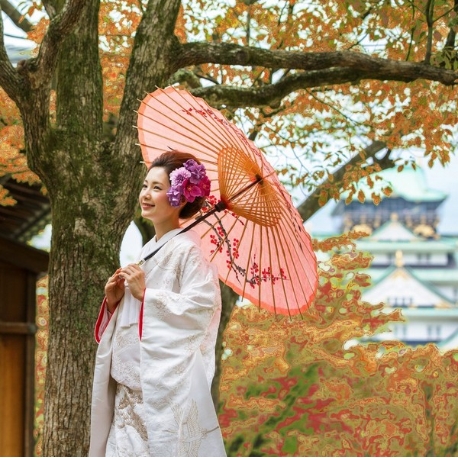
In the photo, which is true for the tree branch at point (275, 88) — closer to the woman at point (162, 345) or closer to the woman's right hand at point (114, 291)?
the woman at point (162, 345)

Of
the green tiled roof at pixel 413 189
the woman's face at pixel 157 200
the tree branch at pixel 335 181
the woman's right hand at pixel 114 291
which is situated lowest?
the woman's right hand at pixel 114 291

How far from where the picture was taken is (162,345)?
11.5 ft

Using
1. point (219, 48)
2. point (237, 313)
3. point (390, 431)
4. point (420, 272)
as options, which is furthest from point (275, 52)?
point (420, 272)

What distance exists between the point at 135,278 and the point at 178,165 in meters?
0.56

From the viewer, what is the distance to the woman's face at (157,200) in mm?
3738

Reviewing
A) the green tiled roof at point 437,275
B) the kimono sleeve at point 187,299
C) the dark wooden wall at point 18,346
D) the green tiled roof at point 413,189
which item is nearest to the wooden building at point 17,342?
the dark wooden wall at point 18,346

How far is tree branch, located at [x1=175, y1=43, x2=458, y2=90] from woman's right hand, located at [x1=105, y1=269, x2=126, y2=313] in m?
2.69

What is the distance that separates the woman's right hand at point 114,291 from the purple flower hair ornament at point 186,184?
381mm

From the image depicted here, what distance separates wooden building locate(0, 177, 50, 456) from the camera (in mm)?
7348

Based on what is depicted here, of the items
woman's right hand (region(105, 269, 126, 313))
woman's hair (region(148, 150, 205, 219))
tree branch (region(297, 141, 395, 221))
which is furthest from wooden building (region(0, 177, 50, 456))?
woman's right hand (region(105, 269, 126, 313))

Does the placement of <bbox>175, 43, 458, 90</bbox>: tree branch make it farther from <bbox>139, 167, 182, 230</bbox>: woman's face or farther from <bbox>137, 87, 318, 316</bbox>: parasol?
<bbox>139, 167, 182, 230</bbox>: woman's face

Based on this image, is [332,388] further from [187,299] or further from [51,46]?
[187,299]

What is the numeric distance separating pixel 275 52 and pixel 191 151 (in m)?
2.06

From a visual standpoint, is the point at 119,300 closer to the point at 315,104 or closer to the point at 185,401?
the point at 185,401
